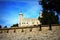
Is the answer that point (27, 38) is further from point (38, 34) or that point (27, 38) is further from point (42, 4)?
point (42, 4)

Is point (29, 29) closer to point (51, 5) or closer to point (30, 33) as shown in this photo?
point (30, 33)

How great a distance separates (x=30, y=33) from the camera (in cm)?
844

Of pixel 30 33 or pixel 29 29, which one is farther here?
pixel 29 29

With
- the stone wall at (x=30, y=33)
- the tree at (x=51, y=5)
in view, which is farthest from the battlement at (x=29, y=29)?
the tree at (x=51, y=5)

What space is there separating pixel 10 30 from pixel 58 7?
4.08m

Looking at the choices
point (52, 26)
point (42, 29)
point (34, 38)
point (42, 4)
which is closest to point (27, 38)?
point (34, 38)

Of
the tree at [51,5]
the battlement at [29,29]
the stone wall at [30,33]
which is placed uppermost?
the tree at [51,5]

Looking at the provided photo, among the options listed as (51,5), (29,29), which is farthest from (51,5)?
(29,29)

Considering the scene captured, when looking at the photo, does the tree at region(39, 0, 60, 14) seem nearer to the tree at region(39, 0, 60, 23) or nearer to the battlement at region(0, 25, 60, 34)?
the tree at region(39, 0, 60, 23)

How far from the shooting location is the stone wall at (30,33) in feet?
26.2

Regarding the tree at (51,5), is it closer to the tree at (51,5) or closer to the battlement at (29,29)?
the tree at (51,5)

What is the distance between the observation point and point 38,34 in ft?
27.1

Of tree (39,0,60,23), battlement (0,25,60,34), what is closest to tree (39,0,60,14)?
tree (39,0,60,23)

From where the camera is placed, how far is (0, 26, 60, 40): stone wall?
7978mm
